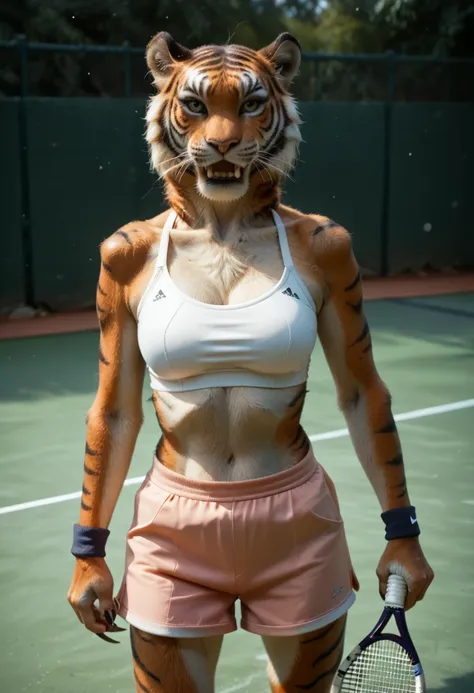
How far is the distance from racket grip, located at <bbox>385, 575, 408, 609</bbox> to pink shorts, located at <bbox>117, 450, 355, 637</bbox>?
15cm

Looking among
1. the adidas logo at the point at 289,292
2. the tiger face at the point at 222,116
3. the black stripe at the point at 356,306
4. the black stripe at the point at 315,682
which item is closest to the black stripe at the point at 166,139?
the tiger face at the point at 222,116

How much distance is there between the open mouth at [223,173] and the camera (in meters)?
3.21

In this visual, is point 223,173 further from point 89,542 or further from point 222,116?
point 89,542

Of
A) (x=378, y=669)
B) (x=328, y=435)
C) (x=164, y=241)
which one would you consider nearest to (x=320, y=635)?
(x=378, y=669)

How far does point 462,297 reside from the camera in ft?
52.9

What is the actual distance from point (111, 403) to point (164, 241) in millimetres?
485

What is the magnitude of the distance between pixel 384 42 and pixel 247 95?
24263mm

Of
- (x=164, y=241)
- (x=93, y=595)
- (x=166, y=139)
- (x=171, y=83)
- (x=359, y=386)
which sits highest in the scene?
(x=171, y=83)

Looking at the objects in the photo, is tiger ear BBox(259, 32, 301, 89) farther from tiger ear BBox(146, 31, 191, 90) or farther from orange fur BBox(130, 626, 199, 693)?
orange fur BBox(130, 626, 199, 693)

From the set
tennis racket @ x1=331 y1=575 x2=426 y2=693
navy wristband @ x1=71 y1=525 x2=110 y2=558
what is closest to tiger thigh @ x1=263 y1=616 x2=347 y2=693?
tennis racket @ x1=331 y1=575 x2=426 y2=693

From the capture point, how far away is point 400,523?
3385mm

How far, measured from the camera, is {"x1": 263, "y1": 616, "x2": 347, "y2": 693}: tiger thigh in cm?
327

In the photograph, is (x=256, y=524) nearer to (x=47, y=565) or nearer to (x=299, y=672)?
(x=299, y=672)

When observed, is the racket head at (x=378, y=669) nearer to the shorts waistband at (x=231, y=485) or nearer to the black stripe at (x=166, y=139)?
the shorts waistband at (x=231, y=485)
